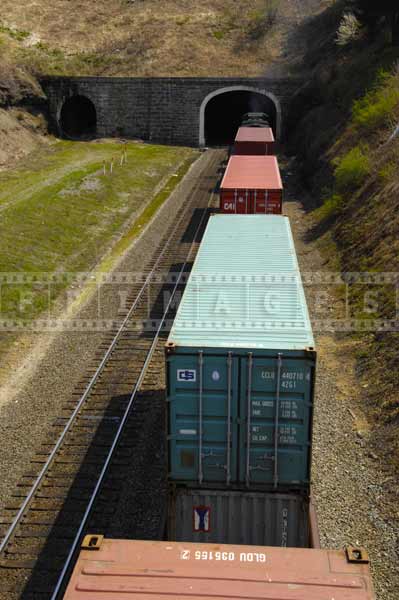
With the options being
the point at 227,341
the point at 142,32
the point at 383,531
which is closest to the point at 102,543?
the point at 227,341

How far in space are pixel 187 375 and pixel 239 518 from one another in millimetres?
2991

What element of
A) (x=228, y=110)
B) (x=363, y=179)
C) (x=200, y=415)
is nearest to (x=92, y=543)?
(x=200, y=415)

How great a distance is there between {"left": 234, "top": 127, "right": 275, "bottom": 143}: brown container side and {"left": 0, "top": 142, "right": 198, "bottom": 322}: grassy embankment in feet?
20.7

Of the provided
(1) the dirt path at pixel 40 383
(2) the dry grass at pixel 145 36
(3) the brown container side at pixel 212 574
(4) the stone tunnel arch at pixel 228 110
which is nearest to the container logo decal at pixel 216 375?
(3) the brown container side at pixel 212 574

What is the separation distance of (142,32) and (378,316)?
66.0m

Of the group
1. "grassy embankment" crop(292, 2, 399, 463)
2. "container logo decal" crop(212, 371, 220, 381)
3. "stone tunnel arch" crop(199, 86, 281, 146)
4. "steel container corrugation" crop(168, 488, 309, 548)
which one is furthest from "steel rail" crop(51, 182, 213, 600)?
"stone tunnel arch" crop(199, 86, 281, 146)

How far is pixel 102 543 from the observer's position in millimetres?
8141

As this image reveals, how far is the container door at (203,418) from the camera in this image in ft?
32.7

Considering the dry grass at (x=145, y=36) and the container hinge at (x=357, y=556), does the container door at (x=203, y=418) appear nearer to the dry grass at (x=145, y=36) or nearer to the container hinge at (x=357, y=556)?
the container hinge at (x=357, y=556)

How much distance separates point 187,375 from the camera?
32.9 ft

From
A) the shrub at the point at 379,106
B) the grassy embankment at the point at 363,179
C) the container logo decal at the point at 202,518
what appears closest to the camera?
the container logo decal at the point at 202,518

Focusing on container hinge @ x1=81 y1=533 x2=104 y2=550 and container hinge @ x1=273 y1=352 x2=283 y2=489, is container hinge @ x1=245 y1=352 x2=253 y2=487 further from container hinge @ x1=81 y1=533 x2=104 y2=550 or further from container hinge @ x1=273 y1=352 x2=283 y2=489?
container hinge @ x1=81 y1=533 x2=104 y2=550

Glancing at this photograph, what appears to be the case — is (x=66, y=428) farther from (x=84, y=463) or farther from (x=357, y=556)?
(x=357, y=556)

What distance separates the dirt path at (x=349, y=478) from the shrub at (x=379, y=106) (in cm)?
2306
